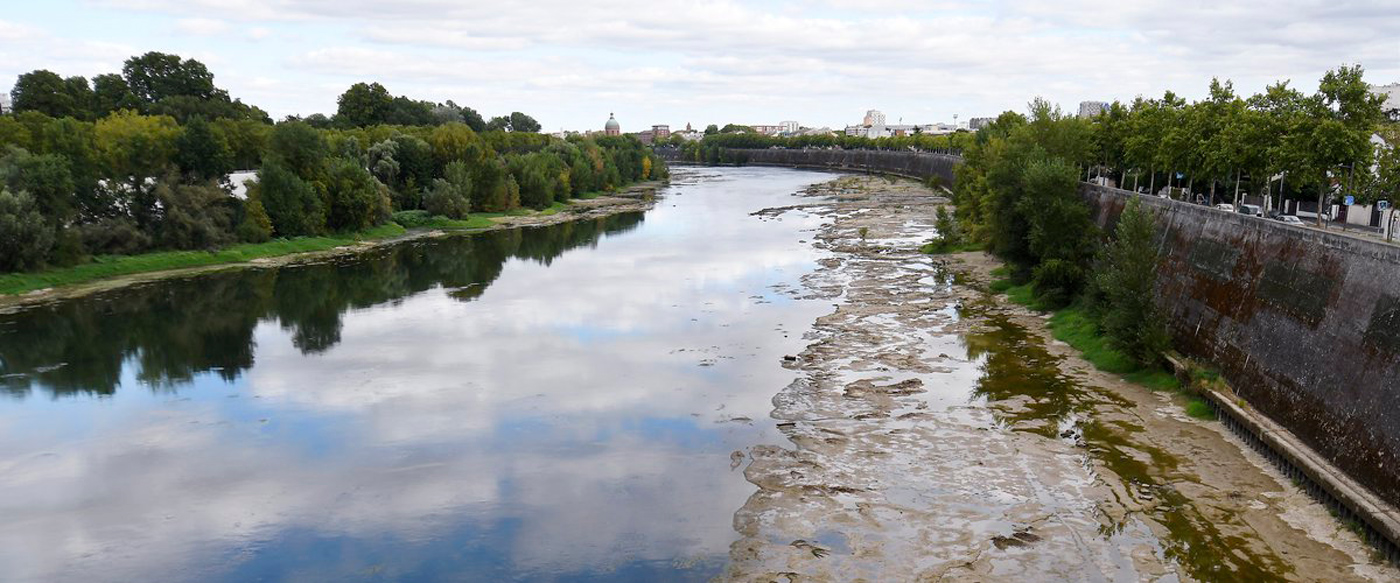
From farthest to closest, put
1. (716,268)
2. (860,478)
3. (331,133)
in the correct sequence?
(331,133), (716,268), (860,478)

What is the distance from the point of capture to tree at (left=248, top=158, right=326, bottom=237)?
2363 inches

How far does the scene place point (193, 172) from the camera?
57.7 m

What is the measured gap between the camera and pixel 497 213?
8456 cm

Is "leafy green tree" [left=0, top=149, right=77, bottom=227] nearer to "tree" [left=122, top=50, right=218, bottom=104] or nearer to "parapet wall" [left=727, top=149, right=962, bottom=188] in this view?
"tree" [left=122, top=50, right=218, bottom=104]

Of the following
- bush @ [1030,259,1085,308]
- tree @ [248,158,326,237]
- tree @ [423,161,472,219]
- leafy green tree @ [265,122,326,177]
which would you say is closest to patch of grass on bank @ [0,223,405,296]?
tree @ [248,158,326,237]

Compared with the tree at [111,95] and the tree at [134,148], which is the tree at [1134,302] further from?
the tree at [111,95]

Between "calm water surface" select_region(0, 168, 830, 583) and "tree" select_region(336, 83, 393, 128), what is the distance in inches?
2773

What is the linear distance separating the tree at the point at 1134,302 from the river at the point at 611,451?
1.56m

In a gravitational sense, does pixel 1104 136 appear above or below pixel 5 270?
above

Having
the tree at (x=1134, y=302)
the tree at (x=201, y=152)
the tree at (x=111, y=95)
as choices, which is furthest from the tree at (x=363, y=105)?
the tree at (x=1134, y=302)

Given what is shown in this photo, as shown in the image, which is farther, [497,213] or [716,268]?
[497,213]

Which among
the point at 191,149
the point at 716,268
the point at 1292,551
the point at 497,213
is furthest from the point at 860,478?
the point at 497,213

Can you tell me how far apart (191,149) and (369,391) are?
36184 millimetres

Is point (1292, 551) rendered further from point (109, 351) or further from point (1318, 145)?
point (109, 351)
